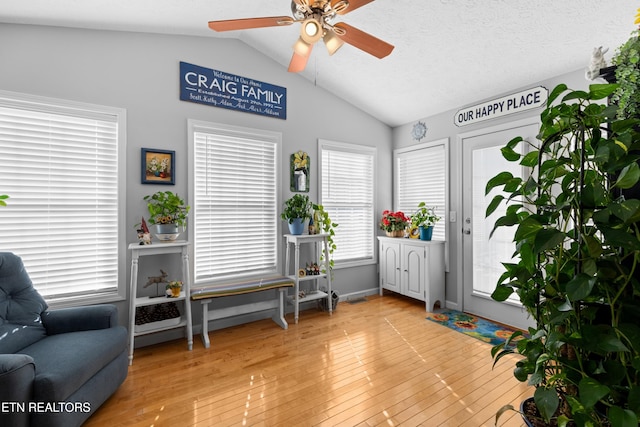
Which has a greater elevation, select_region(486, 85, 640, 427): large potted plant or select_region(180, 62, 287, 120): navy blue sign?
select_region(180, 62, 287, 120): navy blue sign

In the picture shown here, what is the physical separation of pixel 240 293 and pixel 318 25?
2415 mm

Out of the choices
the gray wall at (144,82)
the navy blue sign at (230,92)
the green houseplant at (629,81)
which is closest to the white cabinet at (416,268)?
the gray wall at (144,82)

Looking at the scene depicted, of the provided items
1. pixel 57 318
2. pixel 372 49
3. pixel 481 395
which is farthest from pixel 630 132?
pixel 57 318

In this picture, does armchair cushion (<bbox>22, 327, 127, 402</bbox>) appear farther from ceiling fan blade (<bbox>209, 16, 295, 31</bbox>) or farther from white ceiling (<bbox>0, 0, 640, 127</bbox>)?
white ceiling (<bbox>0, 0, 640, 127</bbox>)

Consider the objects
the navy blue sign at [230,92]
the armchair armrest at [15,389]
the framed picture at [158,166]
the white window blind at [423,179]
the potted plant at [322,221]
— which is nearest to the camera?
the armchair armrest at [15,389]

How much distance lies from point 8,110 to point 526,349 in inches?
145

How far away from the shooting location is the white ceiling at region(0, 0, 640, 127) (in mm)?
2271

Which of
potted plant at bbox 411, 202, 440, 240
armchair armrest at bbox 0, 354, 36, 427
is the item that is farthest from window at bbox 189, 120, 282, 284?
potted plant at bbox 411, 202, 440, 240

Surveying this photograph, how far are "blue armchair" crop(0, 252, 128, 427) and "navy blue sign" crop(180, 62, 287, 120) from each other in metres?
2.10

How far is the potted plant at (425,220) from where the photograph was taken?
388 cm

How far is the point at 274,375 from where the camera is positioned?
2.36m

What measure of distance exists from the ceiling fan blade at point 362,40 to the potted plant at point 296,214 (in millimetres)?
1794

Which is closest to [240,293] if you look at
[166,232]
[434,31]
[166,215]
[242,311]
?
[242,311]

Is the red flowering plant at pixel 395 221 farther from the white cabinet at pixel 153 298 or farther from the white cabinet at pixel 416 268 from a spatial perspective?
the white cabinet at pixel 153 298
